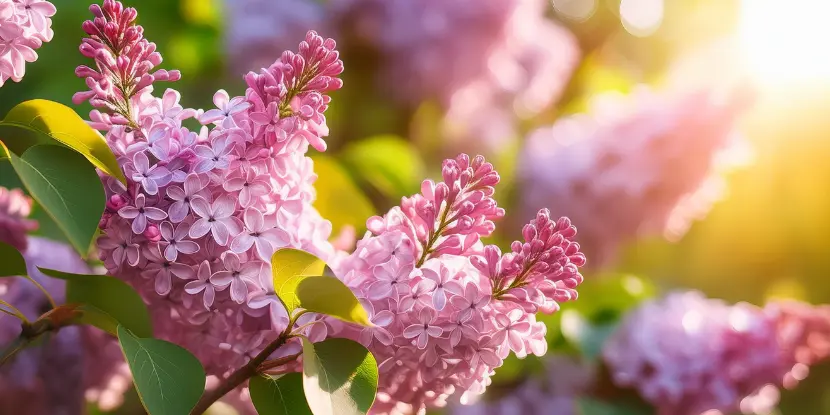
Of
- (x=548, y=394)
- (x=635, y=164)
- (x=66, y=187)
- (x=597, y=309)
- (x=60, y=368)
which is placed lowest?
(x=60, y=368)

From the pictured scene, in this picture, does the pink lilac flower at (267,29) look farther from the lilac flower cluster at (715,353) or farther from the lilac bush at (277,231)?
the lilac bush at (277,231)

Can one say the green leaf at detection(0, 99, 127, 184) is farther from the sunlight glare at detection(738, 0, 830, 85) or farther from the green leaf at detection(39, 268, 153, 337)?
the sunlight glare at detection(738, 0, 830, 85)

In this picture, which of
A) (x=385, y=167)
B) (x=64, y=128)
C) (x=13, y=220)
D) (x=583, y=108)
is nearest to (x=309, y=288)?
(x=64, y=128)

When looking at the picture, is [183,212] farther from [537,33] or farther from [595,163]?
[537,33]

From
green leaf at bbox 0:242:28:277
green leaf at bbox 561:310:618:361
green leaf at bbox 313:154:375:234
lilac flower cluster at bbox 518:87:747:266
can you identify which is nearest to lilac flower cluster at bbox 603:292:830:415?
green leaf at bbox 561:310:618:361

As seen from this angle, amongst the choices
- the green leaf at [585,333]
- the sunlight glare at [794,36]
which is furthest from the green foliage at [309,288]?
the sunlight glare at [794,36]

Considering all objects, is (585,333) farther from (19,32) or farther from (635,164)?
(19,32)
